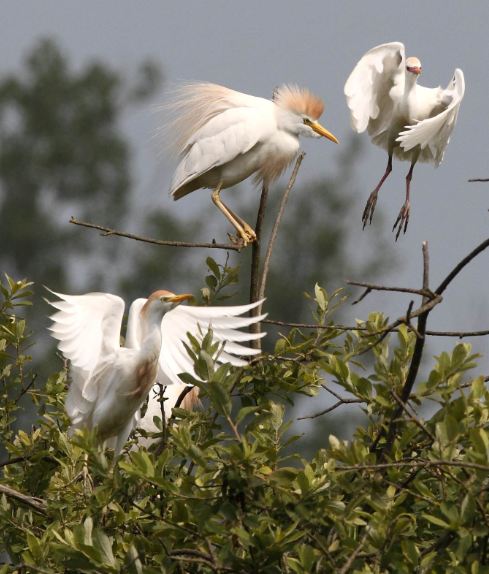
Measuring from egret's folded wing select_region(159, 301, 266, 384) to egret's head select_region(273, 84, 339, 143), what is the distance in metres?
1.54

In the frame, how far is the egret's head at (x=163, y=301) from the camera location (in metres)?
3.76

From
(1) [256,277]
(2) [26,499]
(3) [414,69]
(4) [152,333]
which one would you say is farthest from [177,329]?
(3) [414,69]

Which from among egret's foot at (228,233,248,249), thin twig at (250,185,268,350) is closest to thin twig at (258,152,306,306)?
thin twig at (250,185,268,350)

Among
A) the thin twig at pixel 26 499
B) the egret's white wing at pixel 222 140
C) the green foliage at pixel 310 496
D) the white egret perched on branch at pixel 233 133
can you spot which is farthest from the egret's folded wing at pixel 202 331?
the egret's white wing at pixel 222 140

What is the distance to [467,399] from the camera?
2.69 meters

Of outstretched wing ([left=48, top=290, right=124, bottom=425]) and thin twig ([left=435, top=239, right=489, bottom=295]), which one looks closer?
thin twig ([left=435, top=239, right=489, bottom=295])

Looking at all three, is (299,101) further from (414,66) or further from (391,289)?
(391,289)

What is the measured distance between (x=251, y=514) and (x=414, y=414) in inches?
14.2

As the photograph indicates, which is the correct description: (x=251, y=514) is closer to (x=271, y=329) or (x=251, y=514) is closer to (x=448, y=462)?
(x=448, y=462)

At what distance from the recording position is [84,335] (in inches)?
150

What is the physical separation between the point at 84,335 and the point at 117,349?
20 cm

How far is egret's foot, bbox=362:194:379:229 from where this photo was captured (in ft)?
17.1

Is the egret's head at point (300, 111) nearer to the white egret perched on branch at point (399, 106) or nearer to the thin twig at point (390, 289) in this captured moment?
the white egret perched on branch at point (399, 106)

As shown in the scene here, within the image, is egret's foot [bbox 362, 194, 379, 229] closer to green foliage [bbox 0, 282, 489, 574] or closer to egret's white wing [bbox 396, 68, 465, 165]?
egret's white wing [bbox 396, 68, 465, 165]
